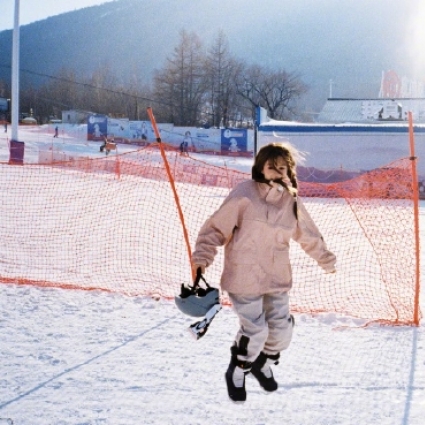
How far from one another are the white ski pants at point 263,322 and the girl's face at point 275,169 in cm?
76

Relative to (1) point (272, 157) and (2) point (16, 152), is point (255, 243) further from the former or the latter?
(2) point (16, 152)

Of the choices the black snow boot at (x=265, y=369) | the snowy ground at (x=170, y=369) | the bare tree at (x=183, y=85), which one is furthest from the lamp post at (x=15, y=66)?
the bare tree at (x=183, y=85)

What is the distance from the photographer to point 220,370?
523 centimetres

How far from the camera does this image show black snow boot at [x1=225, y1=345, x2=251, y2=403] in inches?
151

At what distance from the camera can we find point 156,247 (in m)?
10.8

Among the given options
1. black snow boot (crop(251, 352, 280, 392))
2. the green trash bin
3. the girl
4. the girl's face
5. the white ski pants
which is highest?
the green trash bin

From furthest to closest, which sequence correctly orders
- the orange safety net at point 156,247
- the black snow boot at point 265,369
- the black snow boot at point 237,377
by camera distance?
the orange safety net at point 156,247 < the black snow boot at point 265,369 < the black snow boot at point 237,377

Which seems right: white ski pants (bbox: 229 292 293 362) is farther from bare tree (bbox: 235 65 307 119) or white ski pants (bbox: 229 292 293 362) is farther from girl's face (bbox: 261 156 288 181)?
bare tree (bbox: 235 65 307 119)

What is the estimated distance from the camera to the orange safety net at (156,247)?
7934 mm

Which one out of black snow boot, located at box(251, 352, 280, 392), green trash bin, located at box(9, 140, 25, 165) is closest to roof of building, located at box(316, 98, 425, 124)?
green trash bin, located at box(9, 140, 25, 165)

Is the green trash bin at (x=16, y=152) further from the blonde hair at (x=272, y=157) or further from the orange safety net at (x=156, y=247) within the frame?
the blonde hair at (x=272, y=157)

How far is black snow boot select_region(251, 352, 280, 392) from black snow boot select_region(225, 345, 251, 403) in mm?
174

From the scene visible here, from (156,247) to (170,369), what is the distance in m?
5.67

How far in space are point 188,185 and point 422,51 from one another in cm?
16808
